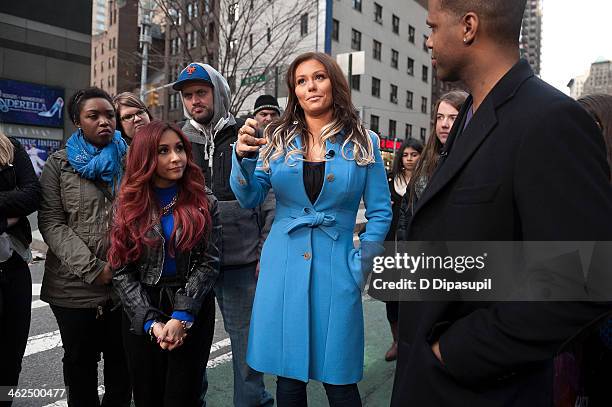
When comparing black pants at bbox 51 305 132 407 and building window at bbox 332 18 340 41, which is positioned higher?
building window at bbox 332 18 340 41

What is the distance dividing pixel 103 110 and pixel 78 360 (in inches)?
64.2

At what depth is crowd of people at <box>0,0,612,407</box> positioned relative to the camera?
1.16m

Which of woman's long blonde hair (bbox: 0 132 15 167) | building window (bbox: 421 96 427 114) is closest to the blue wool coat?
woman's long blonde hair (bbox: 0 132 15 167)

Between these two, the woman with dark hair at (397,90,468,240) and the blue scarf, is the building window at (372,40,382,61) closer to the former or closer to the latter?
the woman with dark hair at (397,90,468,240)

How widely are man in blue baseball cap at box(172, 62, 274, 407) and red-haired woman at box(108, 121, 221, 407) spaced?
38cm

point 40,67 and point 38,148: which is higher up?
point 40,67

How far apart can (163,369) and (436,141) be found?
2.60 meters

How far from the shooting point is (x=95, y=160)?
2990 millimetres

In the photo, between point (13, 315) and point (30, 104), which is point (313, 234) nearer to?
point (13, 315)

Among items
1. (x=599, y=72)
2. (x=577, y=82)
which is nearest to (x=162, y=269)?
(x=599, y=72)

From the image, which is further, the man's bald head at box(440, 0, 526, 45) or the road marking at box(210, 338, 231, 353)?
the road marking at box(210, 338, 231, 353)

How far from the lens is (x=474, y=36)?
1332 mm

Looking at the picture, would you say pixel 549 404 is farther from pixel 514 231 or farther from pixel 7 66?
pixel 7 66

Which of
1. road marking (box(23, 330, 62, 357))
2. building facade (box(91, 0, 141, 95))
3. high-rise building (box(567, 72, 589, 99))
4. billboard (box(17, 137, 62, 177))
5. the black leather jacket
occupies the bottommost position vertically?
road marking (box(23, 330, 62, 357))
